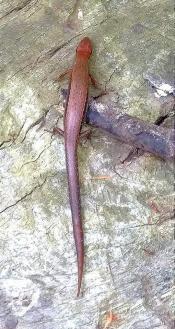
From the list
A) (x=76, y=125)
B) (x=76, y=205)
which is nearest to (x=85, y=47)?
(x=76, y=125)

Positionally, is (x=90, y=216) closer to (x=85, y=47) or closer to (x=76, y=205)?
(x=76, y=205)

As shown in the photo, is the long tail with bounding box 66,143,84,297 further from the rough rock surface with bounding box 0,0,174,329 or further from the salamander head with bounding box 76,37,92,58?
the salamander head with bounding box 76,37,92,58

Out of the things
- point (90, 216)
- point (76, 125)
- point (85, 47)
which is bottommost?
point (90, 216)

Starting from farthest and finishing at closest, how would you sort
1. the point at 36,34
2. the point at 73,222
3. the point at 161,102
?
the point at 36,34 → the point at 161,102 → the point at 73,222

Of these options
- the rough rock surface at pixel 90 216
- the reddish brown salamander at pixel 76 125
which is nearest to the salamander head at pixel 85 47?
the reddish brown salamander at pixel 76 125

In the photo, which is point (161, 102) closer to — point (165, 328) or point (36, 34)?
point (36, 34)

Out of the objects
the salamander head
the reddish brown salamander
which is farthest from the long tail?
the salamander head

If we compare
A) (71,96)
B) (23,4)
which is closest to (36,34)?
(23,4)
